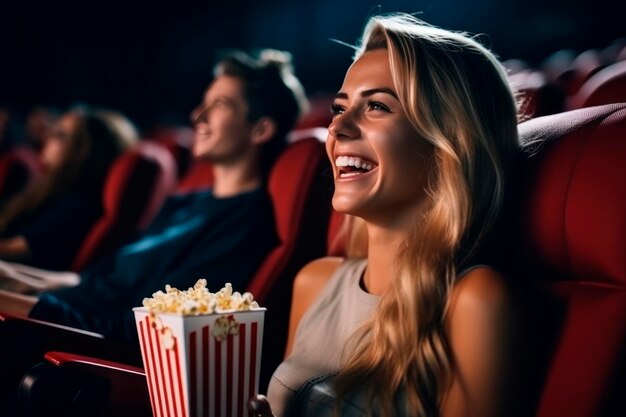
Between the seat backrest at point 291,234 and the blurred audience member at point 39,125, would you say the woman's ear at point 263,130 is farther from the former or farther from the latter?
the blurred audience member at point 39,125

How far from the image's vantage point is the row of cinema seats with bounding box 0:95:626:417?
101cm

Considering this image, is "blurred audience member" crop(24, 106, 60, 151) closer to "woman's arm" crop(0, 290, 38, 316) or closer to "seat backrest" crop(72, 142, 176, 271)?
"seat backrest" crop(72, 142, 176, 271)

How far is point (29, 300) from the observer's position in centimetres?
171

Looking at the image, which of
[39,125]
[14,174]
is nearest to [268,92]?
[14,174]

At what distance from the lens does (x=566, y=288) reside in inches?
43.3

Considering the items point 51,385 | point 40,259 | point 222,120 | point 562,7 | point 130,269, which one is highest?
point 562,7

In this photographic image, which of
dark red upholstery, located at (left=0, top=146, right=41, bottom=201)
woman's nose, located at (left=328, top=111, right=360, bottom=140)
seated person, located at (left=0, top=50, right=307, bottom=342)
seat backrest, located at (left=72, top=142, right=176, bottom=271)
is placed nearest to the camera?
Result: woman's nose, located at (left=328, top=111, right=360, bottom=140)

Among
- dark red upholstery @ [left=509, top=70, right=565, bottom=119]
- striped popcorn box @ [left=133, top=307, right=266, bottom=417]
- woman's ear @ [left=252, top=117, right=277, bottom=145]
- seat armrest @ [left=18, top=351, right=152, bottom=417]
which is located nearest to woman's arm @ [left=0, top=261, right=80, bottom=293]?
woman's ear @ [left=252, top=117, right=277, bottom=145]

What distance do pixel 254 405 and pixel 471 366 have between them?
0.31 m

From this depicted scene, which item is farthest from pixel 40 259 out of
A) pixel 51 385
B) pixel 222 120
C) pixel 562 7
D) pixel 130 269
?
pixel 562 7

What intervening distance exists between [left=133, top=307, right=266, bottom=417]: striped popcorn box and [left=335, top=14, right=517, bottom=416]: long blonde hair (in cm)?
16

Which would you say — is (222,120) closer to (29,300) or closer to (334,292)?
(29,300)

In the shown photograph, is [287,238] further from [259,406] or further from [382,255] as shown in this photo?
[259,406]

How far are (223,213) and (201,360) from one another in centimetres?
106
